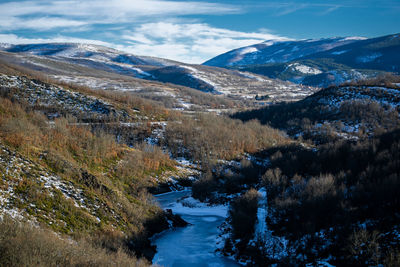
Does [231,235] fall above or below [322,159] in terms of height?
below

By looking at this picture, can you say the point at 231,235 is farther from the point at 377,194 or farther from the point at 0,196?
the point at 0,196

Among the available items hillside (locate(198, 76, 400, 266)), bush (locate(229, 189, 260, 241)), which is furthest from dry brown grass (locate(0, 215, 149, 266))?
bush (locate(229, 189, 260, 241))

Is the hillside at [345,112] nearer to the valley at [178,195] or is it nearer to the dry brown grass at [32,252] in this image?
the valley at [178,195]

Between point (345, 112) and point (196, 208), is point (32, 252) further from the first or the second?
point (345, 112)

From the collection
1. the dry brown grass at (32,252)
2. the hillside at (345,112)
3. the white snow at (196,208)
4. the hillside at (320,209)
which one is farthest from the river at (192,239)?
the hillside at (345,112)

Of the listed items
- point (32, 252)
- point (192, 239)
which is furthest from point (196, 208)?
point (32, 252)

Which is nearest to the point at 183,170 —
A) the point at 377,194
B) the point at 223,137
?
the point at 223,137

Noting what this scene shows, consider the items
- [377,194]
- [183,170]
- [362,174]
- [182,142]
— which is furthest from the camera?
[182,142]

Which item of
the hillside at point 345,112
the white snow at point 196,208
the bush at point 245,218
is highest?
the hillside at point 345,112
